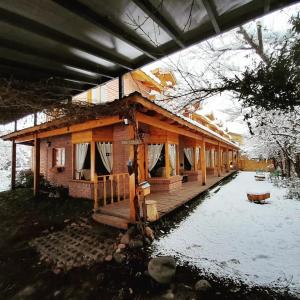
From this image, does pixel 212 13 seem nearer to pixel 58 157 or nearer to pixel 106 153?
pixel 106 153

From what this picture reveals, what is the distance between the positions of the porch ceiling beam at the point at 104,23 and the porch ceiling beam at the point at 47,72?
54.6 inches

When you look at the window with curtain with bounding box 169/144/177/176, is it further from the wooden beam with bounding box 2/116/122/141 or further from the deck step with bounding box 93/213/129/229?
the deck step with bounding box 93/213/129/229

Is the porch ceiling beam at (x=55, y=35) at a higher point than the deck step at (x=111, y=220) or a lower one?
higher

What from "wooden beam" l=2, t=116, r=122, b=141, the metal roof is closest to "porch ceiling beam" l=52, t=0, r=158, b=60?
the metal roof

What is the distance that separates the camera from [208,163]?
770 inches

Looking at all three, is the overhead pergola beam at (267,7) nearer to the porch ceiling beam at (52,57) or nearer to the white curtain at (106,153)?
the porch ceiling beam at (52,57)

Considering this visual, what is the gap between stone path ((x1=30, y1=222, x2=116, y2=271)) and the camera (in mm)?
4285

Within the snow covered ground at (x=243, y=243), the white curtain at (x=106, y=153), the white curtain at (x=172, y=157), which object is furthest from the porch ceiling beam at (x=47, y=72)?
the white curtain at (x=172, y=157)

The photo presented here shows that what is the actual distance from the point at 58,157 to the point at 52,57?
9.63 meters

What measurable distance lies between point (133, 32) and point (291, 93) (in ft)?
6.56

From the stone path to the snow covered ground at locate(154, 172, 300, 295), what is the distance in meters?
A: 1.32

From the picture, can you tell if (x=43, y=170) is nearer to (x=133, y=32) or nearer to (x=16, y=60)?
(x=16, y=60)

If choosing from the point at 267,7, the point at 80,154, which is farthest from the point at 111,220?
the point at 267,7

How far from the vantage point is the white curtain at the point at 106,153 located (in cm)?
855
